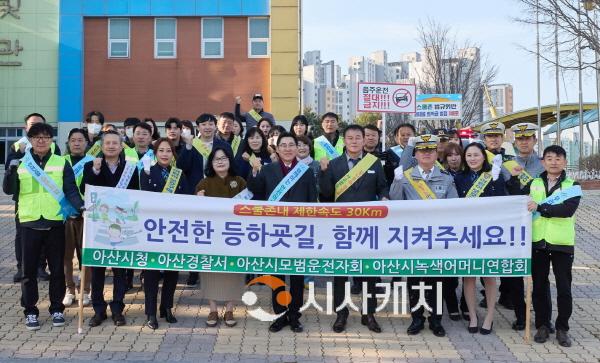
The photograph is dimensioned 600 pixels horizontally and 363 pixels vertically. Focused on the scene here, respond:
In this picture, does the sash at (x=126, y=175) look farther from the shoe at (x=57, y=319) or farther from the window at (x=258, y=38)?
the window at (x=258, y=38)

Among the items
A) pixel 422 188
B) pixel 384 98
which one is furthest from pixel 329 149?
pixel 384 98

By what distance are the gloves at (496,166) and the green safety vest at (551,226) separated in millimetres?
393

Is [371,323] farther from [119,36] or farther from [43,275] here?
[119,36]

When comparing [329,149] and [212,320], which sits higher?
[329,149]

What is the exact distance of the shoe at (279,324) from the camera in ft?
21.2

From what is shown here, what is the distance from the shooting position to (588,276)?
9.08m

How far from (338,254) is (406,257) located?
64 centimetres

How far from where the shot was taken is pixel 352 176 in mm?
6492

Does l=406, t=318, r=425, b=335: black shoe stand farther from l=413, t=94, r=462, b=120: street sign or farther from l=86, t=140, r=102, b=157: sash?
l=413, t=94, r=462, b=120: street sign

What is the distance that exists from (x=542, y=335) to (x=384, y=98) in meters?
7.74

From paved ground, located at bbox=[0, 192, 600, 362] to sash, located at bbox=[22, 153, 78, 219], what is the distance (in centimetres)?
123

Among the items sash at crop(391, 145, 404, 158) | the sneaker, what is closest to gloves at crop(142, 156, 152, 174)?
the sneaker

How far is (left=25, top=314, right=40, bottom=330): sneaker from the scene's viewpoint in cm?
640

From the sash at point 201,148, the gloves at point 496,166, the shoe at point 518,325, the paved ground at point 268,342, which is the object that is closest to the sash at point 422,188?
the gloves at point 496,166
